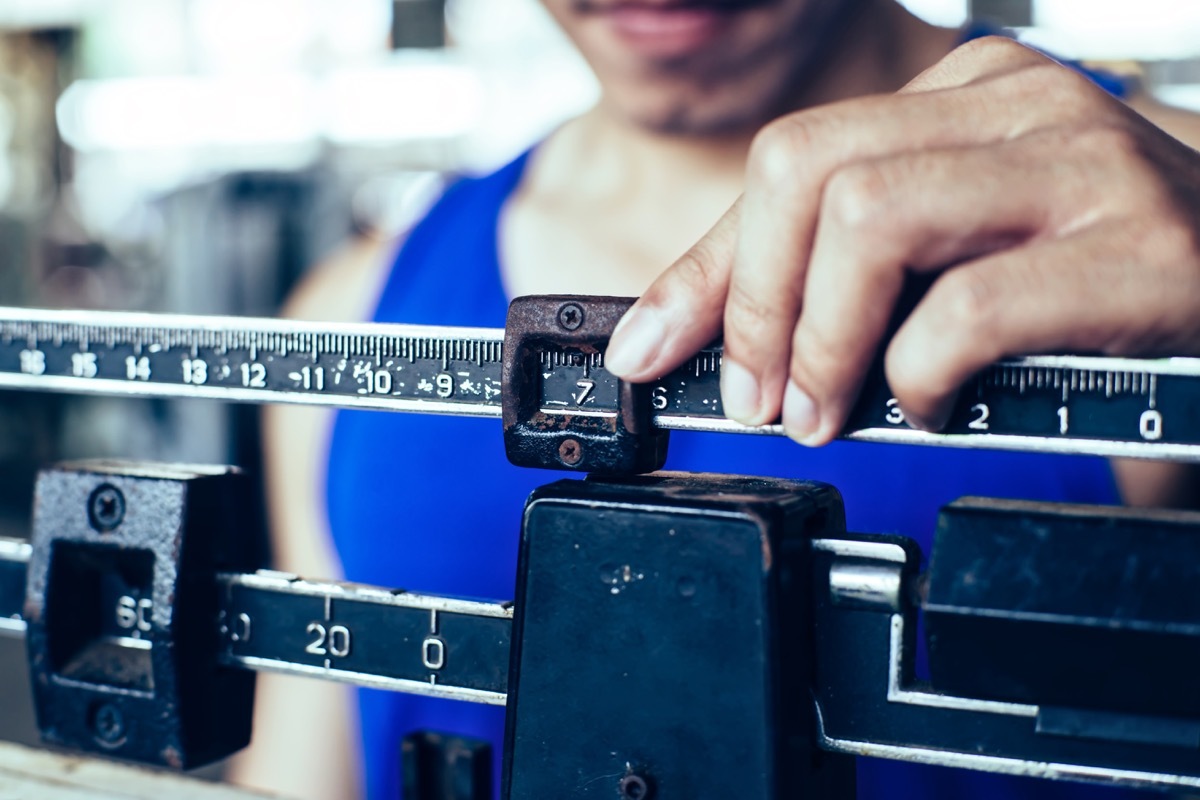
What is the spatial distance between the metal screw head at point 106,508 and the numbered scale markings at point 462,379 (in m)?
0.06

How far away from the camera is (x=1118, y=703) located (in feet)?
1.86

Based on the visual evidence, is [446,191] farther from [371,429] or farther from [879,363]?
[879,363]

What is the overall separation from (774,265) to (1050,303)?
128mm

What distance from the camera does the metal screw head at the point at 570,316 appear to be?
65cm

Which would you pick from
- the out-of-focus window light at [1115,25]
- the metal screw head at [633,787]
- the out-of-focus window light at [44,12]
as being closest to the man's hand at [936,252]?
the metal screw head at [633,787]

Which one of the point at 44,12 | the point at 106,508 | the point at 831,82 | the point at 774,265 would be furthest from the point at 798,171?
the point at 44,12

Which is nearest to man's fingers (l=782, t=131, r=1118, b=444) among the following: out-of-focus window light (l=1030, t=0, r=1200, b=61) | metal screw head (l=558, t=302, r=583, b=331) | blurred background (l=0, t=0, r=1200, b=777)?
metal screw head (l=558, t=302, r=583, b=331)

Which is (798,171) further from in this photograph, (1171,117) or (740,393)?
(1171,117)

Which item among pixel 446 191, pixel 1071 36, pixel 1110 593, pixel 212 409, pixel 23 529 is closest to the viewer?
pixel 1110 593

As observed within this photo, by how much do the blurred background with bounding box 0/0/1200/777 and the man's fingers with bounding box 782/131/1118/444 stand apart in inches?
136

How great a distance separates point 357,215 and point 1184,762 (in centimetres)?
457

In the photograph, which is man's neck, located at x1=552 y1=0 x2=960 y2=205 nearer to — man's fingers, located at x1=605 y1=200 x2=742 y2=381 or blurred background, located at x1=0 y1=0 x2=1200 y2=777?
man's fingers, located at x1=605 y1=200 x2=742 y2=381

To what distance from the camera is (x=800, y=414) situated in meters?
0.61

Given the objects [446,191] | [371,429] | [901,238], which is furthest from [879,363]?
[446,191]
